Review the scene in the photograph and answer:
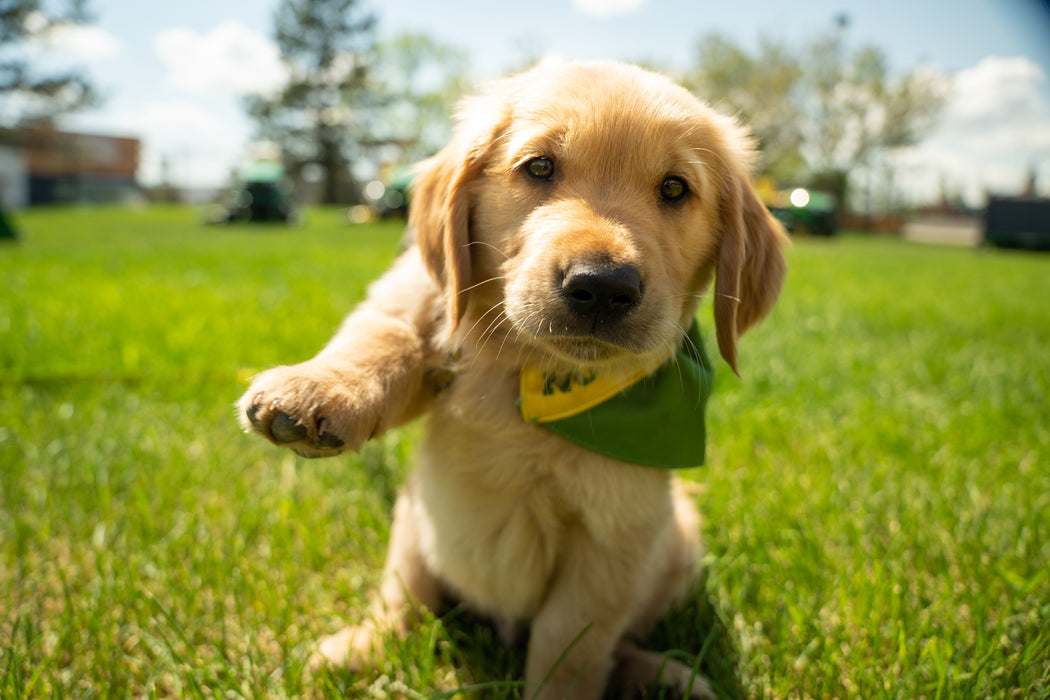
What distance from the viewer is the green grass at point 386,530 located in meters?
1.79

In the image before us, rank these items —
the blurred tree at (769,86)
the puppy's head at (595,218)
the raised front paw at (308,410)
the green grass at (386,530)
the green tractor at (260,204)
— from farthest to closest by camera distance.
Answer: the blurred tree at (769,86) < the green tractor at (260,204) < the green grass at (386,530) < the puppy's head at (595,218) < the raised front paw at (308,410)

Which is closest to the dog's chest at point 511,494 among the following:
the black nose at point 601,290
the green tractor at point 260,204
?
the black nose at point 601,290

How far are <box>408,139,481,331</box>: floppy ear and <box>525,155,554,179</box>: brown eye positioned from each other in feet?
0.61

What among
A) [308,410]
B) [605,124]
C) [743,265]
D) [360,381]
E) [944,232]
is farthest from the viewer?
[944,232]

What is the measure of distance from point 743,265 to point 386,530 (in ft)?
5.02

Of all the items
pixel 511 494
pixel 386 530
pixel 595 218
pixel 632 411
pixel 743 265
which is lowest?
pixel 386 530

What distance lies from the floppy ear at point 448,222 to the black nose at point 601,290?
1.25 feet

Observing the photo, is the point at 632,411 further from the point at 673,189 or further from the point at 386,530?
the point at 386,530

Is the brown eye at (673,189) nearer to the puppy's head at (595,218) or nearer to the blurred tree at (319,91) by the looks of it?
the puppy's head at (595,218)

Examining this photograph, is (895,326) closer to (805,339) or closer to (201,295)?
(805,339)

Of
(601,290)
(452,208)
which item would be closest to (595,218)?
(601,290)

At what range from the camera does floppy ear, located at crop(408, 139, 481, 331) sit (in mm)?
1807

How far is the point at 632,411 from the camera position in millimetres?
→ 1846

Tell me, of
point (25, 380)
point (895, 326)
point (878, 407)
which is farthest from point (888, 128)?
point (25, 380)
